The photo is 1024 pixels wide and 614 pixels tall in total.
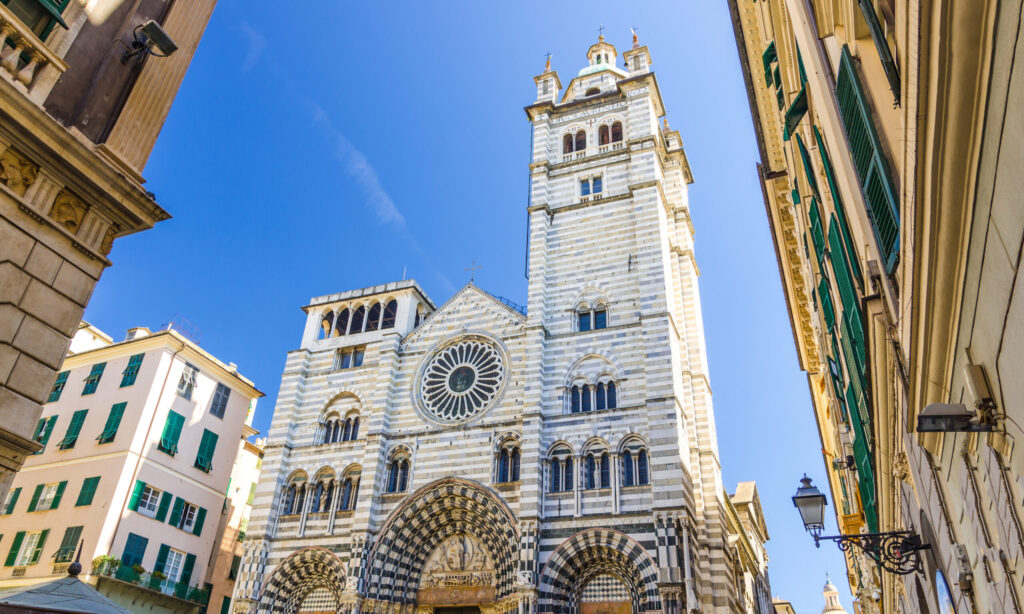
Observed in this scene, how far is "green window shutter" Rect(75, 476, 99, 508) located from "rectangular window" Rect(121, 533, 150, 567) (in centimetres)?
182

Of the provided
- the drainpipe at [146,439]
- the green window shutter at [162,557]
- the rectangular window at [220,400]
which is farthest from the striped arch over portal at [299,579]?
the rectangular window at [220,400]

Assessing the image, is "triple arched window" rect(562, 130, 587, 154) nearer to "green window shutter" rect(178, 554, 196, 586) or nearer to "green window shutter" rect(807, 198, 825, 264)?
"green window shutter" rect(807, 198, 825, 264)

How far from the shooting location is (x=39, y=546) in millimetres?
23328

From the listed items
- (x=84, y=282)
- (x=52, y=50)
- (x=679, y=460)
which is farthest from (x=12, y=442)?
(x=679, y=460)

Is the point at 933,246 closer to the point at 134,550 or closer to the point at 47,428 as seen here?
the point at 134,550

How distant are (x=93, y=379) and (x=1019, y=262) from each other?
30.1 metres

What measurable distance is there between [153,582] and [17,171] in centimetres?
2118

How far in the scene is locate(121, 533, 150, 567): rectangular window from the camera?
75.8 feet

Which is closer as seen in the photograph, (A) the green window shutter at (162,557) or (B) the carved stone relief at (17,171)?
(B) the carved stone relief at (17,171)

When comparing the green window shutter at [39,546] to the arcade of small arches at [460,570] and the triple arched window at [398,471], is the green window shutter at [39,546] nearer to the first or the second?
the arcade of small arches at [460,570]

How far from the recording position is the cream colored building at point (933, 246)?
3.21 meters

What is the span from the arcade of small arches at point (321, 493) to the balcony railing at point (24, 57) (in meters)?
20.8

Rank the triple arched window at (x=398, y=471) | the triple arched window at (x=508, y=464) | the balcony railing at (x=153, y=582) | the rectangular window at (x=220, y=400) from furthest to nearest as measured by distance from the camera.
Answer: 1. the rectangular window at (x=220, y=400)
2. the triple arched window at (x=398, y=471)
3. the triple arched window at (x=508, y=464)
4. the balcony railing at (x=153, y=582)

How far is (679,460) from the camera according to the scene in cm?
2205
